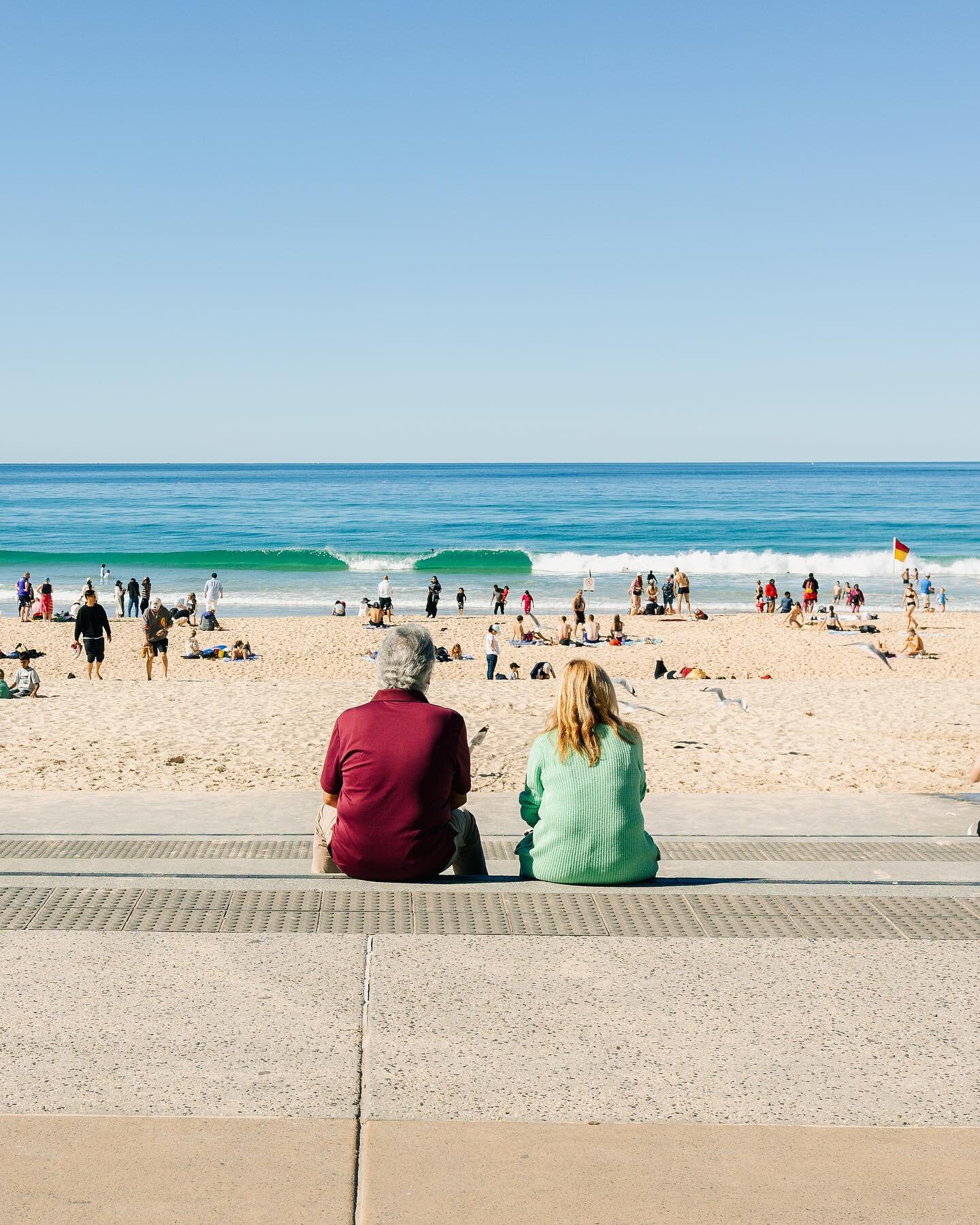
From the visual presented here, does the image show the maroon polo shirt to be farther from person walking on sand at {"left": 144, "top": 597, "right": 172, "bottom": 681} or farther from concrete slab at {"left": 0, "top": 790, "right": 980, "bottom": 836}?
person walking on sand at {"left": 144, "top": 597, "right": 172, "bottom": 681}

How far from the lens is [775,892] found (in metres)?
4.52

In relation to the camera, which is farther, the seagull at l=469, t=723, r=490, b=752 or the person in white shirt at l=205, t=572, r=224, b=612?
the person in white shirt at l=205, t=572, r=224, b=612

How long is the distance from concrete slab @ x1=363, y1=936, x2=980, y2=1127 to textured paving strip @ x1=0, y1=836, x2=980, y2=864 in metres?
2.04

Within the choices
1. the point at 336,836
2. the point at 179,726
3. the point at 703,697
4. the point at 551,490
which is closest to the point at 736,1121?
the point at 336,836

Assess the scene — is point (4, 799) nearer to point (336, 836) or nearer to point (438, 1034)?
point (336, 836)

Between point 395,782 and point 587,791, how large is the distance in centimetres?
75

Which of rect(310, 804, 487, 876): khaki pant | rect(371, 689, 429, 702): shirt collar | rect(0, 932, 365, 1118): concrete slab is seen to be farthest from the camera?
rect(310, 804, 487, 876): khaki pant

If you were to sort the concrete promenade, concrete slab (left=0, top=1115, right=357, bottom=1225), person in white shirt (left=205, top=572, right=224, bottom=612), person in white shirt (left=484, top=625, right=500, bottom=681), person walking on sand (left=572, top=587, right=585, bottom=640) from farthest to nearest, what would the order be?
person in white shirt (left=205, top=572, right=224, bottom=612)
person walking on sand (left=572, top=587, right=585, bottom=640)
person in white shirt (left=484, top=625, right=500, bottom=681)
the concrete promenade
concrete slab (left=0, top=1115, right=357, bottom=1225)

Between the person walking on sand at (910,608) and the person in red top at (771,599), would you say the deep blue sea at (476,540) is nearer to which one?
the person in red top at (771,599)

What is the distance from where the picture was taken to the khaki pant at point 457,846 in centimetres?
468

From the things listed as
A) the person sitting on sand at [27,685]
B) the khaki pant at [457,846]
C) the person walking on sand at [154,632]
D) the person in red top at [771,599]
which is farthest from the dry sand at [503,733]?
the person in red top at [771,599]

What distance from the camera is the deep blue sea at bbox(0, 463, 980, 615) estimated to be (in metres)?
46.3

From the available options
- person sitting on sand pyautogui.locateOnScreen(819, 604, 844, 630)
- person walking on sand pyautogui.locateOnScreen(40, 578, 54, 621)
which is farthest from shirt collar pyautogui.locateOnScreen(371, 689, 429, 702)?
person walking on sand pyautogui.locateOnScreen(40, 578, 54, 621)

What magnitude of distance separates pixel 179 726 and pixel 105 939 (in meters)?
8.02
